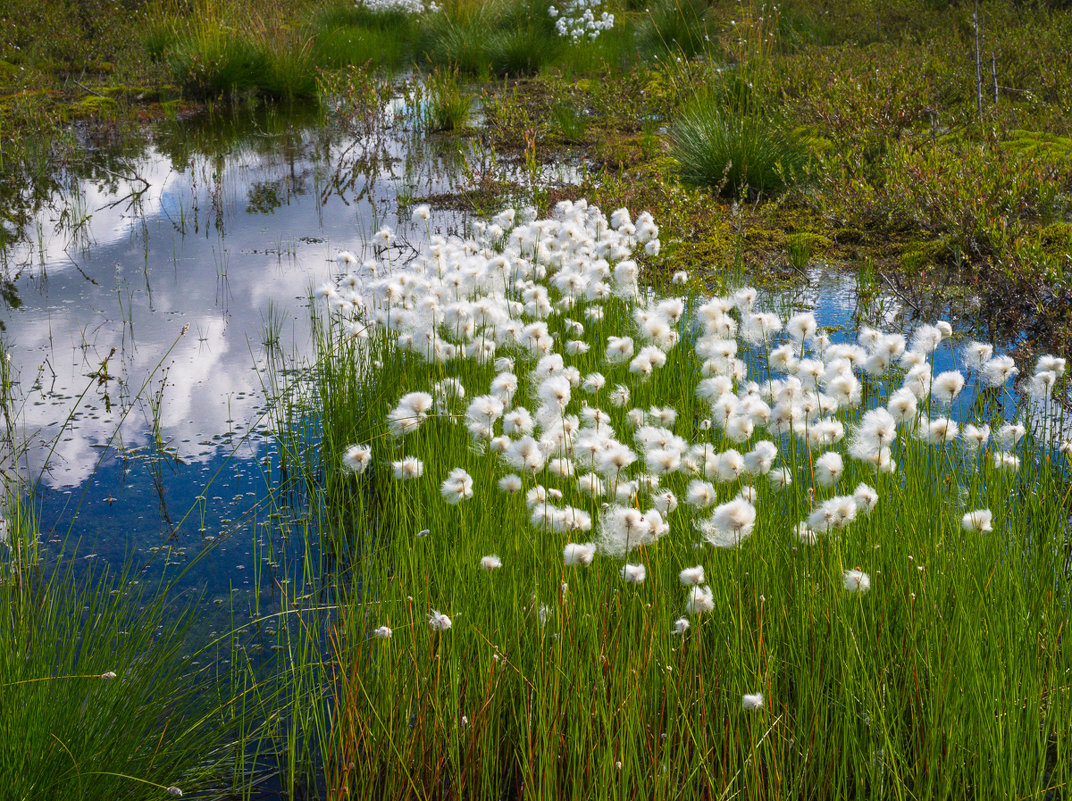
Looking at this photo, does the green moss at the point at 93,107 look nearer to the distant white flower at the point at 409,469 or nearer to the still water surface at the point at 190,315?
the still water surface at the point at 190,315

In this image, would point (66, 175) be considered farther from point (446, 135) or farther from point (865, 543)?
point (865, 543)

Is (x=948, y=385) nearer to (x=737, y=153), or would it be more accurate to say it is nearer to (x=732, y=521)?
(x=732, y=521)

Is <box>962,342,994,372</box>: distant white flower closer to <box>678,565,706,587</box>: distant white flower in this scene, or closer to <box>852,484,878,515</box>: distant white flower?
<box>852,484,878,515</box>: distant white flower

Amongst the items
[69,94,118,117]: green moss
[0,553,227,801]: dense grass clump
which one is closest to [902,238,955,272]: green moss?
[0,553,227,801]: dense grass clump

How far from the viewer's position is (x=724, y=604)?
2.54 meters

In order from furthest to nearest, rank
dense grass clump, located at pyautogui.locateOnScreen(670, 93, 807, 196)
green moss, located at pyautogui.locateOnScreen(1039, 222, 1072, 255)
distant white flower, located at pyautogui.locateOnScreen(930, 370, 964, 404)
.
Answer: dense grass clump, located at pyautogui.locateOnScreen(670, 93, 807, 196) → green moss, located at pyautogui.locateOnScreen(1039, 222, 1072, 255) → distant white flower, located at pyautogui.locateOnScreen(930, 370, 964, 404)

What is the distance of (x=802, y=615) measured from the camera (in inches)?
95.2

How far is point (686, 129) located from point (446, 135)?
3.97 meters

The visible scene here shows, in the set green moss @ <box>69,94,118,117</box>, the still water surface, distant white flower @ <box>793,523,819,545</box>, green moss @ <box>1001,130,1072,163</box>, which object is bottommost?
the still water surface

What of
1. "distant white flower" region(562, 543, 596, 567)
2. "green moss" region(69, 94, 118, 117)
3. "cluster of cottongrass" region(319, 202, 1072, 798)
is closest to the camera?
"cluster of cottongrass" region(319, 202, 1072, 798)

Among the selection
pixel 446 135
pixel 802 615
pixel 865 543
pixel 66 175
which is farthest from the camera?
pixel 446 135

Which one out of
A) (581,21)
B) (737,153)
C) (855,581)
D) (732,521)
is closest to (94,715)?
(732,521)

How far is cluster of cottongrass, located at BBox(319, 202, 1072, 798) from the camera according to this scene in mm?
2150

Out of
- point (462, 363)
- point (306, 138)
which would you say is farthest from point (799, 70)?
point (462, 363)
